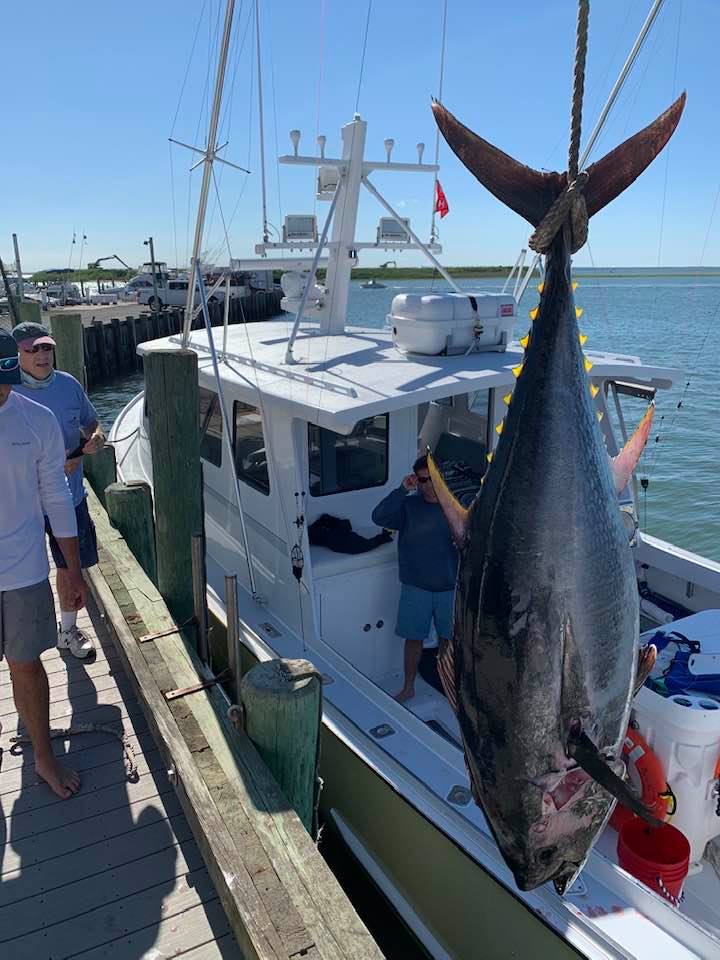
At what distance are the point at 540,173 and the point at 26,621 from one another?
225 cm

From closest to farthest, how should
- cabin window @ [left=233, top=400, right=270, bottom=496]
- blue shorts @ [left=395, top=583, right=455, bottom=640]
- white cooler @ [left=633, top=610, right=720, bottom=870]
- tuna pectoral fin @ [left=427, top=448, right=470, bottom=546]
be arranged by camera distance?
tuna pectoral fin @ [left=427, top=448, right=470, bottom=546] → white cooler @ [left=633, top=610, right=720, bottom=870] → blue shorts @ [left=395, top=583, right=455, bottom=640] → cabin window @ [left=233, top=400, right=270, bottom=496]

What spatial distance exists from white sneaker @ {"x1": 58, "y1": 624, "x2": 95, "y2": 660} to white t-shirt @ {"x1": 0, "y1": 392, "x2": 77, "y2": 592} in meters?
1.43

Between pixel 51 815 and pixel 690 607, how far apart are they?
3.99m

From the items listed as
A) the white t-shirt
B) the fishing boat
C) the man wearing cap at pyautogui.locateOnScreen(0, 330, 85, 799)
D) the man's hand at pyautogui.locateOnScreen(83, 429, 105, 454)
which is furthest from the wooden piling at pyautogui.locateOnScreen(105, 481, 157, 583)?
the white t-shirt

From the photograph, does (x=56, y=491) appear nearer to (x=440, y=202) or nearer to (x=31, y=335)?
(x=31, y=335)

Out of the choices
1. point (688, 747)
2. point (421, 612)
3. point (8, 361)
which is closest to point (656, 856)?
point (688, 747)

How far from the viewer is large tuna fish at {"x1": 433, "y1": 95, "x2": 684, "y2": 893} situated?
1474mm

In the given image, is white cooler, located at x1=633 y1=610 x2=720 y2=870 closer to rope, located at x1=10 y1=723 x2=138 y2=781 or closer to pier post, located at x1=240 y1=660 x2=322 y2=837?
pier post, located at x1=240 y1=660 x2=322 y2=837

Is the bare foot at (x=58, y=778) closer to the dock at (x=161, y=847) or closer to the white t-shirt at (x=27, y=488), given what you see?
the dock at (x=161, y=847)

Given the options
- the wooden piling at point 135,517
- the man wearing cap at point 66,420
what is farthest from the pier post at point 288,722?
the wooden piling at point 135,517

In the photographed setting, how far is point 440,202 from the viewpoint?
6.29m

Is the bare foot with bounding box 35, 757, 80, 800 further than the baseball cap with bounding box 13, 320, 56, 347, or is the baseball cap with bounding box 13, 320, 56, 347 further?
the baseball cap with bounding box 13, 320, 56, 347

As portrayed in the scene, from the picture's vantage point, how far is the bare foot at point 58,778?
2.91 m

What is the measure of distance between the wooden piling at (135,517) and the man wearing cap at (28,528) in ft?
6.85
